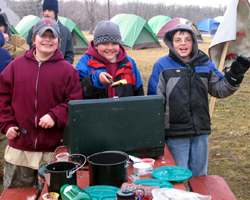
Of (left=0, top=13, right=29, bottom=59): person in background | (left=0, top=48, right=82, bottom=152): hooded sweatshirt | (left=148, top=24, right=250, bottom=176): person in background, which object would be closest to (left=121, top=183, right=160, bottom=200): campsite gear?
(left=0, top=48, right=82, bottom=152): hooded sweatshirt

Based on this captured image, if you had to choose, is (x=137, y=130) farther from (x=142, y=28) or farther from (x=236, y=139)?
(x=142, y=28)

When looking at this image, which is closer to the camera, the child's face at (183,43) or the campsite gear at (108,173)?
the campsite gear at (108,173)

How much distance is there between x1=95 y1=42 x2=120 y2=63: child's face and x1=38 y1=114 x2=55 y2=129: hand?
25.8 inches

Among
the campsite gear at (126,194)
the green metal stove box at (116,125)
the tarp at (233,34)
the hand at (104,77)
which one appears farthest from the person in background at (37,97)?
the tarp at (233,34)

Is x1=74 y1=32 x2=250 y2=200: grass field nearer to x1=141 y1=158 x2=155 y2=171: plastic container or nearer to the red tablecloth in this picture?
the red tablecloth

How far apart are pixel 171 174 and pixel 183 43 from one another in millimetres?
1154

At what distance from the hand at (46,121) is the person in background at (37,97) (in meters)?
0.03

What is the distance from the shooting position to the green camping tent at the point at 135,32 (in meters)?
14.6

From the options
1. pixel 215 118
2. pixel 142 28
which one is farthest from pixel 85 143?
pixel 142 28

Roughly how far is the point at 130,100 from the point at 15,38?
119 inches

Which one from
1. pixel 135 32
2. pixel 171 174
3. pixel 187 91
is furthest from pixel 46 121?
pixel 135 32

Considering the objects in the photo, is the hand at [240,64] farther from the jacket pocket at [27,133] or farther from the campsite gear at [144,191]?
the jacket pocket at [27,133]

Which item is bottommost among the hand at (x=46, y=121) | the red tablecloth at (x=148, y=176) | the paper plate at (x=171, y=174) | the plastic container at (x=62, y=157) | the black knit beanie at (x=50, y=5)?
the red tablecloth at (x=148, y=176)

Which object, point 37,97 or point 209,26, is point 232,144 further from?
point 209,26
